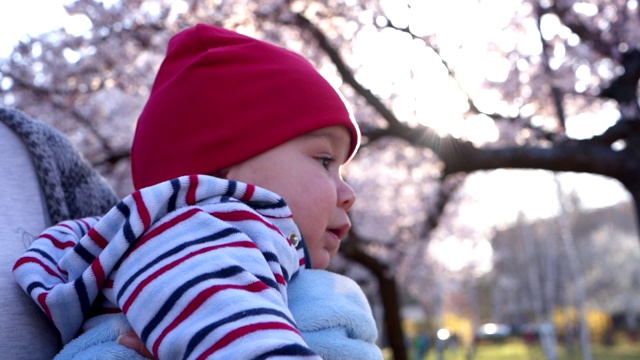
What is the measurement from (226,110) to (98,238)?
37 centimetres

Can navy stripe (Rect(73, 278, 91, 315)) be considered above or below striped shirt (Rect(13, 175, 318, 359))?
below

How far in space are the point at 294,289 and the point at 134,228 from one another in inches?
11.1

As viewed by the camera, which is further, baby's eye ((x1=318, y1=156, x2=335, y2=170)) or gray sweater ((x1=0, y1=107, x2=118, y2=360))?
baby's eye ((x1=318, y1=156, x2=335, y2=170))

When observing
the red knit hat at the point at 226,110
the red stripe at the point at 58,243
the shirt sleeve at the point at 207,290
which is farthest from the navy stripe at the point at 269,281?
the red stripe at the point at 58,243

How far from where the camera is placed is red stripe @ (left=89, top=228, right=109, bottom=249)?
1.11 metres

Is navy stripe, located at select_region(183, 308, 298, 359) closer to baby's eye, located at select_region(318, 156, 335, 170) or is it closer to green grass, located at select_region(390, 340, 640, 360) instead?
→ baby's eye, located at select_region(318, 156, 335, 170)

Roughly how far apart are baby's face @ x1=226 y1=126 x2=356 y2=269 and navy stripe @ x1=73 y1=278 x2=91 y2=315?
13.5 inches

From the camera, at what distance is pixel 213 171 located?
4.36 feet

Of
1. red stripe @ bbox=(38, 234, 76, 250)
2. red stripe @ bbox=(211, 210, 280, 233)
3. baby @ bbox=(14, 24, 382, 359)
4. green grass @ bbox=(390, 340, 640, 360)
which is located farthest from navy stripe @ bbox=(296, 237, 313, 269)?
green grass @ bbox=(390, 340, 640, 360)

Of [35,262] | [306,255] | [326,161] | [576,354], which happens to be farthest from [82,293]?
[576,354]

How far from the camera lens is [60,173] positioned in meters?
1.58

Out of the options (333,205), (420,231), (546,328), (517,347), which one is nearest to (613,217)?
(517,347)

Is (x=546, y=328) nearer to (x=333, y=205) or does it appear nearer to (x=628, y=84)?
(x=628, y=84)

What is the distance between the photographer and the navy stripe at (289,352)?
0.84 meters
